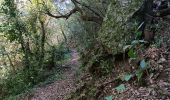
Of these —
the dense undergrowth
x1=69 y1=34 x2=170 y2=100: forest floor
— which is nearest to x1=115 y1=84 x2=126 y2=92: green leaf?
x1=69 y1=34 x2=170 y2=100: forest floor

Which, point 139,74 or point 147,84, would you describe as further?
point 139,74

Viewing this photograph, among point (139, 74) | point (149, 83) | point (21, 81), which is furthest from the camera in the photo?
point (21, 81)

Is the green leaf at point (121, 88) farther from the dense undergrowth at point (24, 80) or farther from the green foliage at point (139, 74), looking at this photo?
the dense undergrowth at point (24, 80)

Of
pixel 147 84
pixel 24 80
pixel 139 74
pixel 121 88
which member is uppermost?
pixel 139 74

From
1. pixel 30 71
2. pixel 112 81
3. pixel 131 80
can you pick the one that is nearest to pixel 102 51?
pixel 112 81

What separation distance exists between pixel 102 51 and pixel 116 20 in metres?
0.97

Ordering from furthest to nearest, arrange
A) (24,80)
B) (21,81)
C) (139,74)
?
(24,80) < (21,81) < (139,74)

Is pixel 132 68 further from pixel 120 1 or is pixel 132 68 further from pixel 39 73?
pixel 39 73

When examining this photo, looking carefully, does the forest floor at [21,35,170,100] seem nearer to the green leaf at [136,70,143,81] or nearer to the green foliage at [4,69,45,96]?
the green leaf at [136,70,143,81]

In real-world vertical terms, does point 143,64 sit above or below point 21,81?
above

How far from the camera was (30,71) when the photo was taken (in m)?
14.8

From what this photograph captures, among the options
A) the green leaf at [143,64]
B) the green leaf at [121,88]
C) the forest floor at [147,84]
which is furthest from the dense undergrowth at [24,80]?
the green leaf at [143,64]

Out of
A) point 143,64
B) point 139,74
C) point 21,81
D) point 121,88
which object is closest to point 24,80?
point 21,81

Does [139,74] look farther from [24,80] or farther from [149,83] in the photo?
[24,80]
